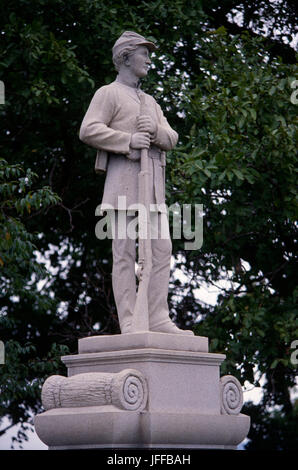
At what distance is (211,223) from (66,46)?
3638mm

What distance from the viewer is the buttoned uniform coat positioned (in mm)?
8633

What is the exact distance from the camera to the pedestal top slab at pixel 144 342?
26.3ft

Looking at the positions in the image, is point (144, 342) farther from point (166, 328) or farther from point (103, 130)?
point (103, 130)

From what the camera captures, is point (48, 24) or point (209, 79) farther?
point (48, 24)

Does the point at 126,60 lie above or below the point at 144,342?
above

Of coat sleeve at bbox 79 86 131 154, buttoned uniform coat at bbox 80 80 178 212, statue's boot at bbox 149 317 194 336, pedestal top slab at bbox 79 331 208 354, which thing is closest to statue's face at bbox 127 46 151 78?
buttoned uniform coat at bbox 80 80 178 212

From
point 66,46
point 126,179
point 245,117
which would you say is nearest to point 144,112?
point 126,179

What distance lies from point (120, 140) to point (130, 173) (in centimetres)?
32

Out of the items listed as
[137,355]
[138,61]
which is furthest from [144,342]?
[138,61]

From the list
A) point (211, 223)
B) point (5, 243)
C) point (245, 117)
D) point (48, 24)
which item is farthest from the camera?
point (48, 24)

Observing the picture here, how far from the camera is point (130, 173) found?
873 cm

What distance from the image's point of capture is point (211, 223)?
549 inches

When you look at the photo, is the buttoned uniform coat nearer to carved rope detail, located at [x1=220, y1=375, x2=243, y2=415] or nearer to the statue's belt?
the statue's belt

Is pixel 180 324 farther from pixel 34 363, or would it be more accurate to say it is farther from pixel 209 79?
pixel 209 79
